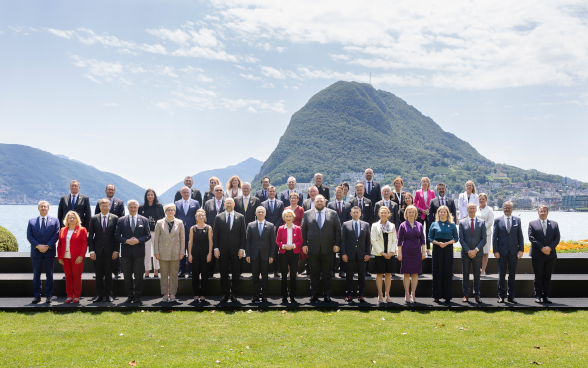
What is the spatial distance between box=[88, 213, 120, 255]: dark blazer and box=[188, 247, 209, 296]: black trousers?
168 centimetres

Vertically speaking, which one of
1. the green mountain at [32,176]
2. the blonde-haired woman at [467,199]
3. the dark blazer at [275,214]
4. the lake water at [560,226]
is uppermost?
the green mountain at [32,176]

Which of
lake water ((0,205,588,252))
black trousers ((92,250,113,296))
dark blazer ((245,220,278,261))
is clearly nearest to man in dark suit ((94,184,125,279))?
black trousers ((92,250,113,296))

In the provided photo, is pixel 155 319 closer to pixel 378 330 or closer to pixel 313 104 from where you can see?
pixel 378 330

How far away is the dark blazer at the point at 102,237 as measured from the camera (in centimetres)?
767

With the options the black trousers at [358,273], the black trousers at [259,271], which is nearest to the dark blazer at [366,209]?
the black trousers at [358,273]

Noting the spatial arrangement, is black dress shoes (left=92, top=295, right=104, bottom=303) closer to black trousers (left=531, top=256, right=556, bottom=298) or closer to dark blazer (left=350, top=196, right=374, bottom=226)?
dark blazer (left=350, top=196, right=374, bottom=226)

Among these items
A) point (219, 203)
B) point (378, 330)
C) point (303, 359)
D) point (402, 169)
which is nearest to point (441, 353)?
point (378, 330)

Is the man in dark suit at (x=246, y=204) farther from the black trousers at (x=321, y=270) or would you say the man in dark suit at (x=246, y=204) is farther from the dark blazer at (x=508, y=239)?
the dark blazer at (x=508, y=239)

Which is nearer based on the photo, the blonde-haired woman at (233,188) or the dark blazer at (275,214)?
the dark blazer at (275,214)

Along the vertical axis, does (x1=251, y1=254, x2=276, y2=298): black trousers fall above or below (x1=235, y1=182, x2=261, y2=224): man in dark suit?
below

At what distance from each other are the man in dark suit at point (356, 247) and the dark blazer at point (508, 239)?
276 centimetres

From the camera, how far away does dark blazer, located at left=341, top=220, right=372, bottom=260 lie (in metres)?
7.72

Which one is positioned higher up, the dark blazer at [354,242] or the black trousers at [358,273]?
the dark blazer at [354,242]

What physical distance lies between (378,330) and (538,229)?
14.9 feet
